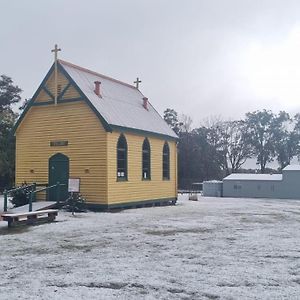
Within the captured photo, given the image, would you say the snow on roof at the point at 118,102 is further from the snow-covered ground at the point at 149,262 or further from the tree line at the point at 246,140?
the tree line at the point at 246,140

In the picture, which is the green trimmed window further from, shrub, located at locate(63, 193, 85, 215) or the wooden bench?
the wooden bench

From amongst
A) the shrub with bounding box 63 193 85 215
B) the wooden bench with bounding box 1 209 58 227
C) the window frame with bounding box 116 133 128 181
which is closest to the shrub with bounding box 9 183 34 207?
the shrub with bounding box 63 193 85 215

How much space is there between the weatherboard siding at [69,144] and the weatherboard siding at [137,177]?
0.60 meters

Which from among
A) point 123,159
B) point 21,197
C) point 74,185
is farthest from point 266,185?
point 21,197

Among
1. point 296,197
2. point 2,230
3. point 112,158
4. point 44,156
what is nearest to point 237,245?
point 2,230

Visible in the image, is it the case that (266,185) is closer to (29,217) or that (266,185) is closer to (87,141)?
(87,141)

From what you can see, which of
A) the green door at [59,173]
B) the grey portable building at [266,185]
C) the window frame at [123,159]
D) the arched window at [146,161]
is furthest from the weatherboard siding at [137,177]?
the grey portable building at [266,185]

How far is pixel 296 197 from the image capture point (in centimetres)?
4347

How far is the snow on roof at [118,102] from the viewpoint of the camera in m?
22.4

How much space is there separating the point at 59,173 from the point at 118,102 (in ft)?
17.9

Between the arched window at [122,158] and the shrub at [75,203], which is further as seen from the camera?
the arched window at [122,158]

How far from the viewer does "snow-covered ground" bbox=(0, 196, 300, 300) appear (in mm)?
6852

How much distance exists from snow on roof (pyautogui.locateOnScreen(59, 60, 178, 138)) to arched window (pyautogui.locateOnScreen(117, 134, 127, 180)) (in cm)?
85

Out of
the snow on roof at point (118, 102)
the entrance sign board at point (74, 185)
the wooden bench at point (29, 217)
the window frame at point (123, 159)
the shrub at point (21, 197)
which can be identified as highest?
the snow on roof at point (118, 102)
